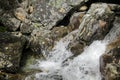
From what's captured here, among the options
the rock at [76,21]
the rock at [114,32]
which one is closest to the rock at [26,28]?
the rock at [76,21]

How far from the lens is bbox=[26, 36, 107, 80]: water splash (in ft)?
48.7

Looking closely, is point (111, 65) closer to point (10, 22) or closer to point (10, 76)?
point (10, 76)

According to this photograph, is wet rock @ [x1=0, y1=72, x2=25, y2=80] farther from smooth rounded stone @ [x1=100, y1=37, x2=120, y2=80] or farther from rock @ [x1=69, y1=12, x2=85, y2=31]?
rock @ [x1=69, y1=12, x2=85, y2=31]

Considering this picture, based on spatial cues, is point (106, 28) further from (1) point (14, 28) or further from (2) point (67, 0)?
(1) point (14, 28)

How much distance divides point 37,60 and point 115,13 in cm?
571

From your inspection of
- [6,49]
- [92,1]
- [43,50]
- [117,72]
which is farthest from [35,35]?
[117,72]

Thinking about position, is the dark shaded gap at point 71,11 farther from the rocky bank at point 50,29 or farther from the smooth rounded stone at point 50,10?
the smooth rounded stone at point 50,10

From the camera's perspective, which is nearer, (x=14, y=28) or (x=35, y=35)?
(x=35, y=35)

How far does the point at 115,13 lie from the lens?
58.8ft

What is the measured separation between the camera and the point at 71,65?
52.3 feet

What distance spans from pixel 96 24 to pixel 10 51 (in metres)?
5.31

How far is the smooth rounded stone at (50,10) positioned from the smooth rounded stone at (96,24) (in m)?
2.47

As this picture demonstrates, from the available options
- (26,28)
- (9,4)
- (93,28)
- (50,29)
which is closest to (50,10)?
(50,29)

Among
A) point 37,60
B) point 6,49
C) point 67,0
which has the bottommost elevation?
point 37,60
